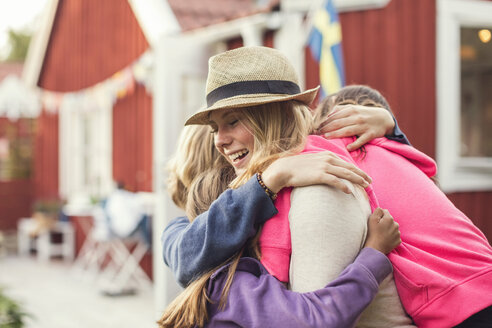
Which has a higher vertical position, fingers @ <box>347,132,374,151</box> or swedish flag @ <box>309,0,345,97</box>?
swedish flag @ <box>309,0,345,97</box>

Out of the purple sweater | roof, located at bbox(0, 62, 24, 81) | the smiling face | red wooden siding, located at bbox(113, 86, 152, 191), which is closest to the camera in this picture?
the purple sweater

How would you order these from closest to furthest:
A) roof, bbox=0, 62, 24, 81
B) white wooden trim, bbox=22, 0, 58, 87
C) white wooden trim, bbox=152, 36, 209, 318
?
white wooden trim, bbox=152, 36, 209, 318 → white wooden trim, bbox=22, 0, 58, 87 → roof, bbox=0, 62, 24, 81

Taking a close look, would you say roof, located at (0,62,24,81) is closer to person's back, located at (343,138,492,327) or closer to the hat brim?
the hat brim

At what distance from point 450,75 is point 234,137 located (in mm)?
4299

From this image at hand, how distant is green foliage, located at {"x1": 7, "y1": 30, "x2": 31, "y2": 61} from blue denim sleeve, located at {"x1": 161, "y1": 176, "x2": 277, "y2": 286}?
144 feet

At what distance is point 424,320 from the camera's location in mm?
1647

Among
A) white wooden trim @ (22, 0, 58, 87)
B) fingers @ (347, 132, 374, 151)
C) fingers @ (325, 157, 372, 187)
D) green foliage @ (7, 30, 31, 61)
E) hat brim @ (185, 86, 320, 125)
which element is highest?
green foliage @ (7, 30, 31, 61)

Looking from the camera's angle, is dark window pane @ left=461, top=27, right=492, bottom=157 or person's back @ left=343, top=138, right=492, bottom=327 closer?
person's back @ left=343, top=138, right=492, bottom=327

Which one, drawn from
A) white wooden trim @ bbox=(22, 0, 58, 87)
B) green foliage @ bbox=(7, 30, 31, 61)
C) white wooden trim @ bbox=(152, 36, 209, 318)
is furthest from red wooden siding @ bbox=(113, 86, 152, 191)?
green foliage @ bbox=(7, 30, 31, 61)

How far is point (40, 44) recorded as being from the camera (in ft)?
45.2

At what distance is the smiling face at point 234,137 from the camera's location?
73.8 inches

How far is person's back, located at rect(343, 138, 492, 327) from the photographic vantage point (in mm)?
1619

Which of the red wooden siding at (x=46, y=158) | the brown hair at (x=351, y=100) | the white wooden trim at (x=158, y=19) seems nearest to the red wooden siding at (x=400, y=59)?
the white wooden trim at (x=158, y=19)

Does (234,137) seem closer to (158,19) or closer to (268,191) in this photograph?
(268,191)
